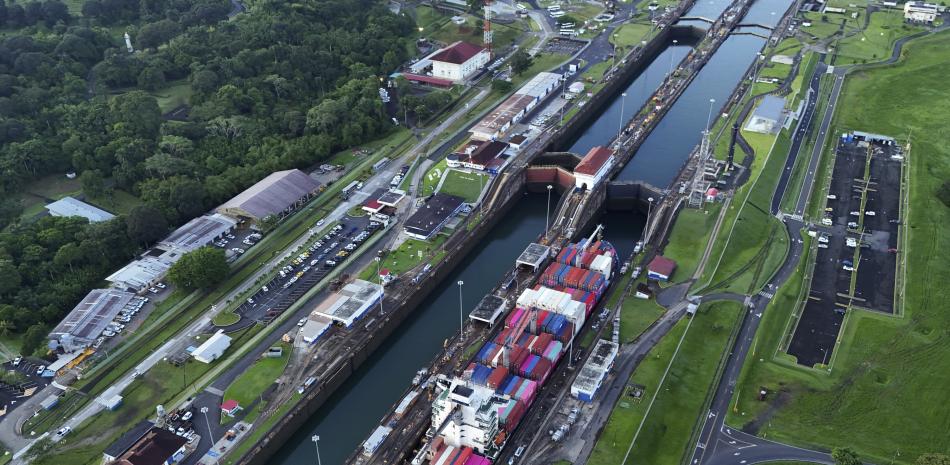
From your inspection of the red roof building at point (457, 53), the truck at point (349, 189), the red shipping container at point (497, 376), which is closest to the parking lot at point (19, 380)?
the truck at point (349, 189)

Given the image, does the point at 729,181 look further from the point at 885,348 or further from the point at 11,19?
the point at 11,19

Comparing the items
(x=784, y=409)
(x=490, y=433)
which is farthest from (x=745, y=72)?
(x=490, y=433)

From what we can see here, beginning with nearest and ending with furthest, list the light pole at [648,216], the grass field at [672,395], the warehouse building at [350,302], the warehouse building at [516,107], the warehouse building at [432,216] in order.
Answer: the grass field at [672,395], the warehouse building at [350,302], the light pole at [648,216], the warehouse building at [432,216], the warehouse building at [516,107]

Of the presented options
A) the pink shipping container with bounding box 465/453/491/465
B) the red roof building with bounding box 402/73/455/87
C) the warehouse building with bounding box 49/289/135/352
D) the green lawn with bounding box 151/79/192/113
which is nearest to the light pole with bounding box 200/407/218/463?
the warehouse building with bounding box 49/289/135/352

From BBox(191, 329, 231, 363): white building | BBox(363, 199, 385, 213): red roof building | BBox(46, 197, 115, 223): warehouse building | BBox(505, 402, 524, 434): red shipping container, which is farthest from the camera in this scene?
BBox(363, 199, 385, 213): red roof building

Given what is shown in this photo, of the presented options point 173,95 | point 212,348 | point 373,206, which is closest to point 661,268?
point 373,206

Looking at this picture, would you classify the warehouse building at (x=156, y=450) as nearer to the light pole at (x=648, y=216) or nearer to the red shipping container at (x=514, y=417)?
the red shipping container at (x=514, y=417)

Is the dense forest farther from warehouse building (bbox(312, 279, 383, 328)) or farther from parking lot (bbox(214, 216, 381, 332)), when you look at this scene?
warehouse building (bbox(312, 279, 383, 328))

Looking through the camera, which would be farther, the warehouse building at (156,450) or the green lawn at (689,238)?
the green lawn at (689,238)
